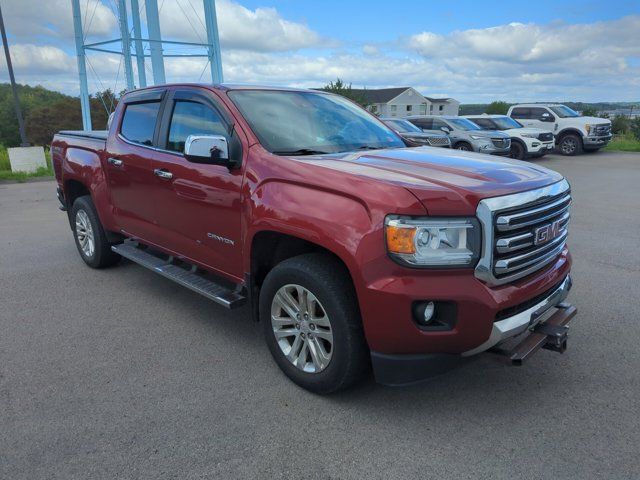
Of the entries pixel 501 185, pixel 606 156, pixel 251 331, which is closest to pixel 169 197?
pixel 251 331

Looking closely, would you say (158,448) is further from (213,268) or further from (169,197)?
(169,197)

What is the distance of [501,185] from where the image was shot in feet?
9.17

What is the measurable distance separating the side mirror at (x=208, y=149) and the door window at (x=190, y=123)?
0.37 meters

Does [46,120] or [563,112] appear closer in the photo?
[563,112]

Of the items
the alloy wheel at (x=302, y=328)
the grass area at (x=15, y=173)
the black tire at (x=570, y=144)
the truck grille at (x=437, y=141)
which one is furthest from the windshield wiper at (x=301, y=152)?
the black tire at (x=570, y=144)

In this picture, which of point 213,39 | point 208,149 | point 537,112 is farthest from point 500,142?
point 208,149

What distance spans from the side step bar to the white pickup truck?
20.0m

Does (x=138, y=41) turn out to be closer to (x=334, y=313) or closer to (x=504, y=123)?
(x=504, y=123)

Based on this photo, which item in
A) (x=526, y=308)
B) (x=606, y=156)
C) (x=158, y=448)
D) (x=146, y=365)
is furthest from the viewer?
(x=606, y=156)

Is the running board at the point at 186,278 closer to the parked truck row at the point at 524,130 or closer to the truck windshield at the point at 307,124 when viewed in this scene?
the truck windshield at the point at 307,124

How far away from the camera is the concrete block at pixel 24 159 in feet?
52.7

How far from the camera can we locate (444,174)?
116 inches

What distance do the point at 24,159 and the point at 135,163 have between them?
14.2m

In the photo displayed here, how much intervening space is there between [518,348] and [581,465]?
633 mm
